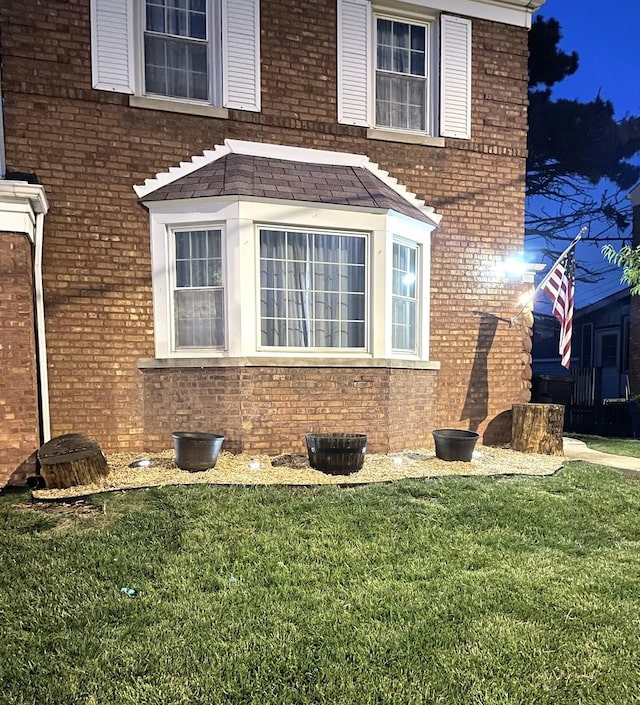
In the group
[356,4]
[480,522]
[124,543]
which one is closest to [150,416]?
[124,543]

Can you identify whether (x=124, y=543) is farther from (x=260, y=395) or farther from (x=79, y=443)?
(x=260, y=395)

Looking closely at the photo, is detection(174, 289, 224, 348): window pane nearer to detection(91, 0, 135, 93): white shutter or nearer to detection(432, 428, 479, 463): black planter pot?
detection(91, 0, 135, 93): white shutter

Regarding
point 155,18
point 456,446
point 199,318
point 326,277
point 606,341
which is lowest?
point 456,446

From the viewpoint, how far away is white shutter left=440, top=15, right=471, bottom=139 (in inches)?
293

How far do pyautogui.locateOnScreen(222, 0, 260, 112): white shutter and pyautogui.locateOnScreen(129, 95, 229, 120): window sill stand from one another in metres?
0.16

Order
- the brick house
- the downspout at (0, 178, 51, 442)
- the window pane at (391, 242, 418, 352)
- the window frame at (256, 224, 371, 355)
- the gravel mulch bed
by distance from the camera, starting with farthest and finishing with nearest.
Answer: the window pane at (391, 242, 418, 352) < the window frame at (256, 224, 371, 355) < the brick house < the downspout at (0, 178, 51, 442) < the gravel mulch bed

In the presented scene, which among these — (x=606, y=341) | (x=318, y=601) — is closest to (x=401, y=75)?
(x=318, y=601)

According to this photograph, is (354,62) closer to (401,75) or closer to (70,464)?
(401,75)

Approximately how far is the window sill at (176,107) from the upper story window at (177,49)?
1.03 feet

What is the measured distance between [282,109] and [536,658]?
686cm

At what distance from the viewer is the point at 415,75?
7590 mm

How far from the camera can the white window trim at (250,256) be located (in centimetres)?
621

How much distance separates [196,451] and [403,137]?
5.43 meters

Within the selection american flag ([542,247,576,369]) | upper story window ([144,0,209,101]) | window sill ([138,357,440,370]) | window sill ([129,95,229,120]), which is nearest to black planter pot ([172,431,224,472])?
window sill ([138,357,440,370])
